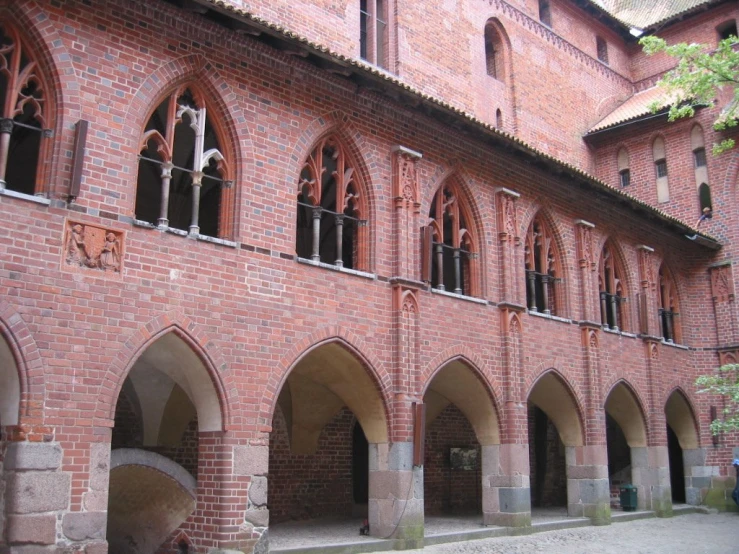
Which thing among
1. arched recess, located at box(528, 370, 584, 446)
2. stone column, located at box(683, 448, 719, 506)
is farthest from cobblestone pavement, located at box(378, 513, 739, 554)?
stone column, located at box(683, 448, 719, 506)

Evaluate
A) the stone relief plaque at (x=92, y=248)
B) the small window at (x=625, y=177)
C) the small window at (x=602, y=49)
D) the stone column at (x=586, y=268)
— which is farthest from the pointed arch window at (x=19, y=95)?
the small window at (x=602, y=49)

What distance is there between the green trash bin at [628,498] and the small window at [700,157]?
380 inches

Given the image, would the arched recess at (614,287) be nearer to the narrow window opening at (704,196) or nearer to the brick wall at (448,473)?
the brick wall at (448,473)

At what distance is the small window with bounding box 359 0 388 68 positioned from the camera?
17.1 metres

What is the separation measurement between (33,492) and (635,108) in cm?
2098

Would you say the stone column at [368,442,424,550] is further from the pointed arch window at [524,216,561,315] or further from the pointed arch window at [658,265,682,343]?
the pointed arch window at [658,265,682,343]

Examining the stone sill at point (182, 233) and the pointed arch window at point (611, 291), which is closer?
the stone sill at point (182, 233)

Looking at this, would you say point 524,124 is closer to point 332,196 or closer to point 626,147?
point 626,147

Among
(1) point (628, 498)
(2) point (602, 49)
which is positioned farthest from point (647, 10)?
(1) point (628, 498)

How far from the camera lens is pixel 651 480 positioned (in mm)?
19203

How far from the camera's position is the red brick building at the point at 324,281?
9.46 meters

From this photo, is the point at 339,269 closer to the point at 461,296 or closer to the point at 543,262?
the point at 461,296

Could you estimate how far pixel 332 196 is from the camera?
1689 centimetres

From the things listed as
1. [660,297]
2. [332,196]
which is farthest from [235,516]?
[660,297]
